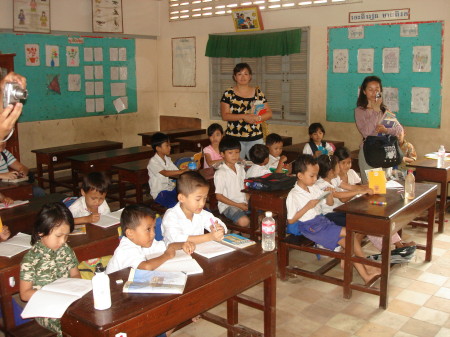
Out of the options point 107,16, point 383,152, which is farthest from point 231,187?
point 107,16

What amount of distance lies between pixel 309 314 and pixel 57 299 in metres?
1.89

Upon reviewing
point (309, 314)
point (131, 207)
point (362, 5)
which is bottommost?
point (309, 314)

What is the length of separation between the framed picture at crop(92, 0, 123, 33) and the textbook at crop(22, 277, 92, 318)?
22.4 ft

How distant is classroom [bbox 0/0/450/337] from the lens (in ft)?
11.1

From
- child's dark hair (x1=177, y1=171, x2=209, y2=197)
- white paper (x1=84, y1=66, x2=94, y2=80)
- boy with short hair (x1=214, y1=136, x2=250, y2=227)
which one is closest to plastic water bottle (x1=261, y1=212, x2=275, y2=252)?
child's dark hair (x1=177, y1=171, x2=209, y2=197)

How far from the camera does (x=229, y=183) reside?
14.4 feet

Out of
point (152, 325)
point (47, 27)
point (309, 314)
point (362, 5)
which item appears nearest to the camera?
point (152, 325)

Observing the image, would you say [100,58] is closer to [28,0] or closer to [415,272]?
[28,0]

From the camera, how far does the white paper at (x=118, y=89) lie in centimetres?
877

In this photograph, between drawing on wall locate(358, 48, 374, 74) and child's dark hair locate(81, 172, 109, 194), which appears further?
drawing on wall locate(358, 48, 374, 74)

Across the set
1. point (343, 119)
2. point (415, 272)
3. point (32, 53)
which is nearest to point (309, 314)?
point (415, 272)

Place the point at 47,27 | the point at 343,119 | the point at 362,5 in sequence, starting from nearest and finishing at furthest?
the point at 362,5 < the point at 343,119 < the point at 47,27

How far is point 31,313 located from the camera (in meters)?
2.03

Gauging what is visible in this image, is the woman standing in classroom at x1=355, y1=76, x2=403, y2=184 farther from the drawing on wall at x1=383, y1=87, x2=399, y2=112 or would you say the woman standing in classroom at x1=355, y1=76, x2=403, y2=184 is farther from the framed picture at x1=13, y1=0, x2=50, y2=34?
the framed picture at x1=13, y1=0, x2=50, y2=34
